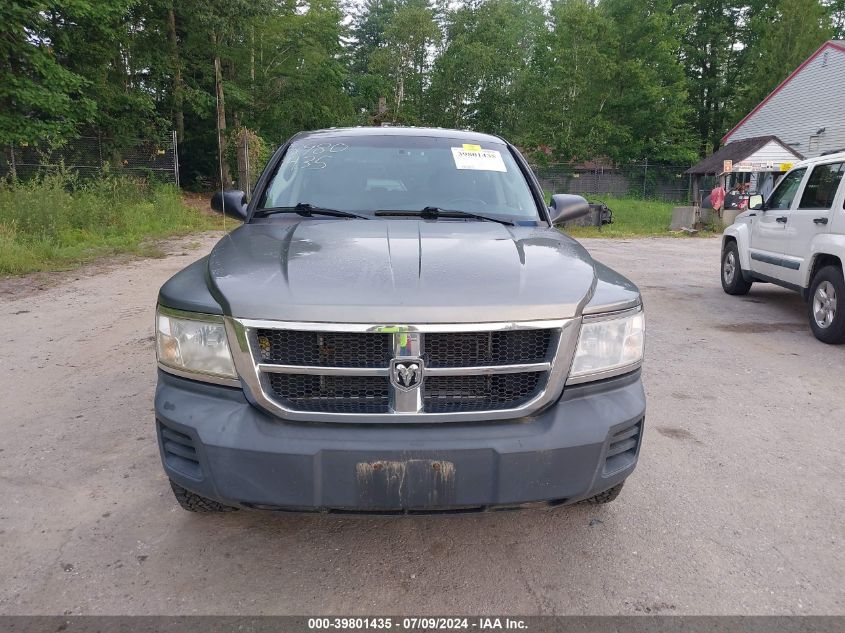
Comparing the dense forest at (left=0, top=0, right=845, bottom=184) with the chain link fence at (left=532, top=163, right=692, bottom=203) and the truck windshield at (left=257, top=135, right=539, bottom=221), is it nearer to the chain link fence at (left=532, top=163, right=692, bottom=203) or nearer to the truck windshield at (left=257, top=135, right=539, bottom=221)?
the chain link fence at (left=532, top=163, right=692, bottom=203)

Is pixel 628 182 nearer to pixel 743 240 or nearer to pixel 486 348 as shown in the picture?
pixel 743 240

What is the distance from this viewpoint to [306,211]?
3189 millimetres

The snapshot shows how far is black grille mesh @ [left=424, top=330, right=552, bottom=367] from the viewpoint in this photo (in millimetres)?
2076

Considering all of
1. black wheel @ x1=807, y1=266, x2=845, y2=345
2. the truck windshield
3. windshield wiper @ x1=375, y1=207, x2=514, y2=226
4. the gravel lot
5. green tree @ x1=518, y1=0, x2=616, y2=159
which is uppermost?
green tree @ x1=518, y1=0, x2=616, y2=159

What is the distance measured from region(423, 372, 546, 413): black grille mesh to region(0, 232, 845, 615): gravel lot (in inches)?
15.0

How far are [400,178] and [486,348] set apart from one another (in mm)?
1641

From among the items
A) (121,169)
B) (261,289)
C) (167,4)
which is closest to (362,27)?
(167,4)

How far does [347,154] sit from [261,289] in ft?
5.64

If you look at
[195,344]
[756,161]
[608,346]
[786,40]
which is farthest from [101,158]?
[786,40]

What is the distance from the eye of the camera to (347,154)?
3.62 meters

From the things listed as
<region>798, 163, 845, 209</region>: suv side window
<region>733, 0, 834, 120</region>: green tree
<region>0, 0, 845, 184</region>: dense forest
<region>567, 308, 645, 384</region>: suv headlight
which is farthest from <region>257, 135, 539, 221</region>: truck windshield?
<region>733, 0, 834, 120</region>: green tree

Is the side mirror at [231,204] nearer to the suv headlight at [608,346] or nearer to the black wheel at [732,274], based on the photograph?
the suv headlight at [608,346]

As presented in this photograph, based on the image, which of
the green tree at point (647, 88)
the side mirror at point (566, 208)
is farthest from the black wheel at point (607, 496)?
the green tree at point (647, 88)

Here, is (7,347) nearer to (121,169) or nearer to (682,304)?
(682,304)
